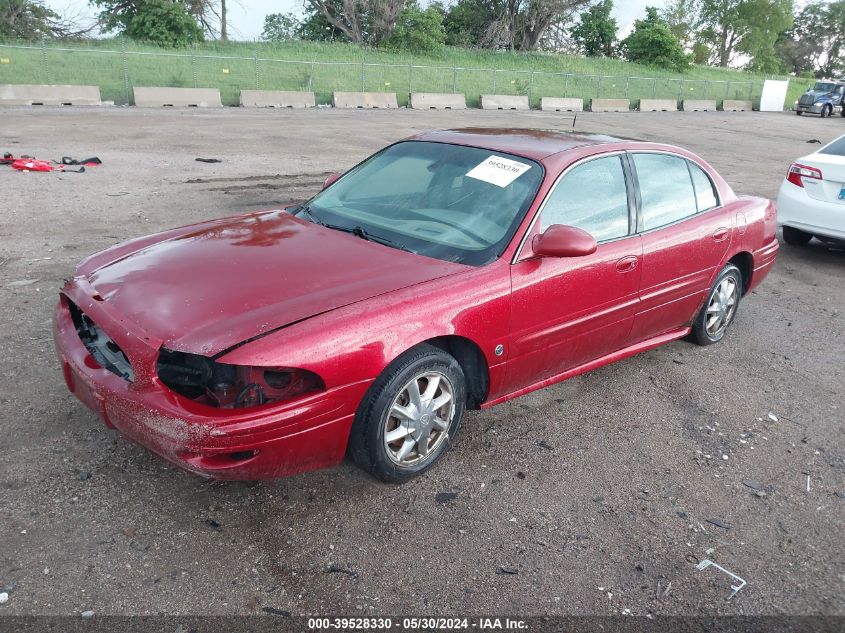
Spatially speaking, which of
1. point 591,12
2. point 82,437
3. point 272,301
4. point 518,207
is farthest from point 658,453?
point 591,12

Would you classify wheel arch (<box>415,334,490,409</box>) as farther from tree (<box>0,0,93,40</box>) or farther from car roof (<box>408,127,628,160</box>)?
tree (<box>0,0,93,40</box>)

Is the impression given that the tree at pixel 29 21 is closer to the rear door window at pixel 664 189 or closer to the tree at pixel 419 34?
the tree at pixel 419 34

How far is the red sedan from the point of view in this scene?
2.80 m

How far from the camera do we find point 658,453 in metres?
3.83

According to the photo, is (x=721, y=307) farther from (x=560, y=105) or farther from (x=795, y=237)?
(x=560, y=105)

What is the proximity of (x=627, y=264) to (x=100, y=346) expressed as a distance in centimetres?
286

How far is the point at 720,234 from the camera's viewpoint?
486 cm

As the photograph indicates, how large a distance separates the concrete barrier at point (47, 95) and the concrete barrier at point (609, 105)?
2412 centimetres

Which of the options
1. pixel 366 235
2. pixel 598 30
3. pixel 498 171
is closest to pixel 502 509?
pixel 366 235

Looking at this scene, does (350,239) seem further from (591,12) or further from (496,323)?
(591,12)

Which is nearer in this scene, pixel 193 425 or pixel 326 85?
pixel 193 425

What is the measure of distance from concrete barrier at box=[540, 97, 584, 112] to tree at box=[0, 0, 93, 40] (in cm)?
2479

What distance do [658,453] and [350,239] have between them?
2042mm

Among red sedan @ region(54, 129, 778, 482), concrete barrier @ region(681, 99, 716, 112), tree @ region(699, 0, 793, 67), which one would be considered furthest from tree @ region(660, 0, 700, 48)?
red sedan @ region(54, 129, 778, 482)
